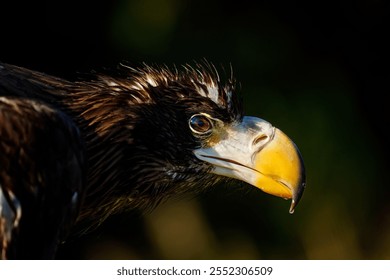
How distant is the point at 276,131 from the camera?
11.6 ft

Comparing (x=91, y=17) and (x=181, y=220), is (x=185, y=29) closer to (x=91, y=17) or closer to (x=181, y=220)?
(x=91, y=17)

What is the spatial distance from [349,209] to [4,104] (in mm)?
4218

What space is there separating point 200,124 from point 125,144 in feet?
0.93

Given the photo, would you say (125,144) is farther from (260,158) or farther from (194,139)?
(260,158)

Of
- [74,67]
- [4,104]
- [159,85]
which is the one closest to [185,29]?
[74,67]

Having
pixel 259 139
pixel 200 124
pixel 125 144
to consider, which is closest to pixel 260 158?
pixel 259 139

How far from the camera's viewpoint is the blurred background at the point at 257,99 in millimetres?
6625

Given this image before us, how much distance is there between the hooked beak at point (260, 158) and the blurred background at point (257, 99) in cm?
286

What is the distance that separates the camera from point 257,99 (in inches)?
263

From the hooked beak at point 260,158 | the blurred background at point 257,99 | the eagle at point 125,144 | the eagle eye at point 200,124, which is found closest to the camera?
the eagle at point 125,144

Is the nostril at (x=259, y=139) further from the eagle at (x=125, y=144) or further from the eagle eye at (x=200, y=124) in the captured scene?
the eagle eye at (x=200, y=124)

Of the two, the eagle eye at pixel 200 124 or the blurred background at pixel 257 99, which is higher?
the eagle eye at pixel 200 124

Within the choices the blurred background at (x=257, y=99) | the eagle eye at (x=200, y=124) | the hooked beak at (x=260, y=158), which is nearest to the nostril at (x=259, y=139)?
the hooked beak at (x=260, y=158)

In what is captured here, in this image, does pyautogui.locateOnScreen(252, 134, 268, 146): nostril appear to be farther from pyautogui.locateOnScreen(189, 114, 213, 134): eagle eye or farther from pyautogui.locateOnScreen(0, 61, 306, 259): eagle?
pyautogui.locateOnScreen(189, 114, 213, 134): eagle eye
